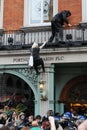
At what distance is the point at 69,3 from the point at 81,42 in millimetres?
2189

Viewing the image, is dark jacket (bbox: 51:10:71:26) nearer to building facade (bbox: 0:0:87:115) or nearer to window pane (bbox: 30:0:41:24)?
building facade (bbox: 0:0:87:115)

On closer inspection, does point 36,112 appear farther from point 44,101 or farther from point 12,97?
point 12,97

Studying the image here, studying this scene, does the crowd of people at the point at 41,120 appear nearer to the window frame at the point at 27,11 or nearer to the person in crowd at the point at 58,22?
the person in crowd at the point at 58,22

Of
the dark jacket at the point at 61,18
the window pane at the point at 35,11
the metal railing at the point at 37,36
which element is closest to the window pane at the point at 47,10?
the window pane at the point at 35,11

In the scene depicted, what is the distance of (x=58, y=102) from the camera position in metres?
15.6

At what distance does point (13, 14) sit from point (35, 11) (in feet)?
3.16

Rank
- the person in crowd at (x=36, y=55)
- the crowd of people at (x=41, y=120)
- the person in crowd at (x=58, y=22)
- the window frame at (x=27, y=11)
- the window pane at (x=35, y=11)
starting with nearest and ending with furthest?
the crowd of people at (x=41, y=120), the person in crowd at (x=36, y=55), the person in crowd at (x=58, y=22), the window frame at (x=27, y=11), the window pane at (x=35, y=11)

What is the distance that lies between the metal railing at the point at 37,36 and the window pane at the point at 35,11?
0.75 metres

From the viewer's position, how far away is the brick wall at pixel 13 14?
16.3 meters

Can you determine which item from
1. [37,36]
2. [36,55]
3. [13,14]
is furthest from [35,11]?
[36,55]

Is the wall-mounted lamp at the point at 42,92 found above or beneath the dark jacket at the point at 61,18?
beneath

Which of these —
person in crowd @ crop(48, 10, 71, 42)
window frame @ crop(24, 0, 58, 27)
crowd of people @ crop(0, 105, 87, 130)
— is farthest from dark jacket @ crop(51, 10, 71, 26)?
crowd of people @ crop(0, 105, 87, 130)

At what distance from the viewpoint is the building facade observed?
47.2 ft

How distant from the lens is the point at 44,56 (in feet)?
47.9
